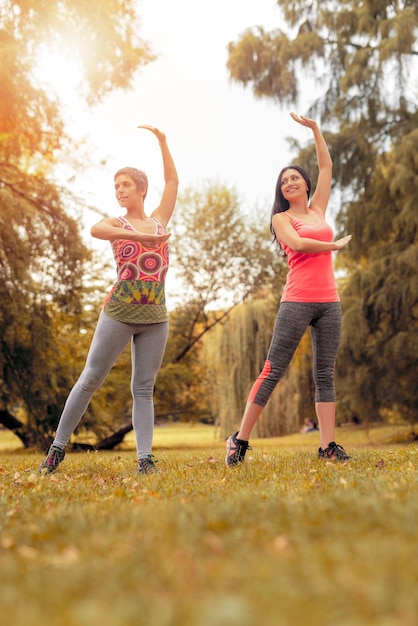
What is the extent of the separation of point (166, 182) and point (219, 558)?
385 cm

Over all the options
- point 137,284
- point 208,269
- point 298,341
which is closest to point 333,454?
point 298,341

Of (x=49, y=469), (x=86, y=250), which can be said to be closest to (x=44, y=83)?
(x=86, y=250)

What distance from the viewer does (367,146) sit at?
1658 centimetres

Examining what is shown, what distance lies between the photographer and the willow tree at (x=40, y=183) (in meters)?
12.4

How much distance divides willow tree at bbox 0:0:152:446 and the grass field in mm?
10634

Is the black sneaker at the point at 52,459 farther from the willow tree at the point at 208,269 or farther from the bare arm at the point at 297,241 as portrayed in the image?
the willow tree at the point at 208,269

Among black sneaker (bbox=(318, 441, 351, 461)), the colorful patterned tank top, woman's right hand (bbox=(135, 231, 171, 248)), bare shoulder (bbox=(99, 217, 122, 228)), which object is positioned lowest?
black sneaker (bbox=(318, 441, 351, 461))

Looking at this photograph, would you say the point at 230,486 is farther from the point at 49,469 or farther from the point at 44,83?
the point at 44,83

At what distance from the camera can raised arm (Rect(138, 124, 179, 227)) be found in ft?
17.0

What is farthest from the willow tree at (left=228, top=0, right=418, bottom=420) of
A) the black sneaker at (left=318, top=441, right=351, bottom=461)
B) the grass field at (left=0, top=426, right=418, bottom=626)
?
the grass field at (left=0, top=426, right=418, bottom=626)

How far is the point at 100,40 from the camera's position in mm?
12852

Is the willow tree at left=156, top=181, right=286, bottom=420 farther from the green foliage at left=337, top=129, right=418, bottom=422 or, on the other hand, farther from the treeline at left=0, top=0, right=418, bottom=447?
the green foliage at left=337, top=129, right=418, bottom=422

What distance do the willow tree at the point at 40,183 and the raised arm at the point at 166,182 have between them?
7637 millimetres

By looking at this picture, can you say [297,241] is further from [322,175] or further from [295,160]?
[295,160]
